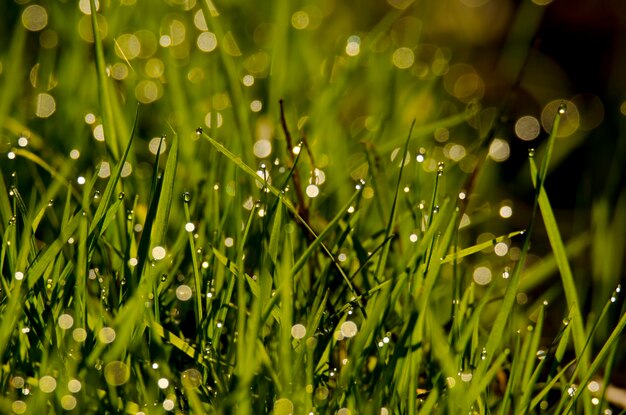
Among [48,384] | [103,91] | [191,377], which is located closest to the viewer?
[48,384]

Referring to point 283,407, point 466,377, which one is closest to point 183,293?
point 283,407

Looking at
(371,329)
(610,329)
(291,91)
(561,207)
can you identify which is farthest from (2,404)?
(561,207)

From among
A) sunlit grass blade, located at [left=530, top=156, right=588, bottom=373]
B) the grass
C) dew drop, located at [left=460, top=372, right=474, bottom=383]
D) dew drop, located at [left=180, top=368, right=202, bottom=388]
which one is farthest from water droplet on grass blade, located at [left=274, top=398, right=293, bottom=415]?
sunlit grass blade, located at [left=530, top=156, right=588, bottom=373]

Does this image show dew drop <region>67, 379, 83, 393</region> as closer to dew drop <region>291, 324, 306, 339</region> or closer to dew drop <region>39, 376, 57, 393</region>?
dew drop <region>39, 376, 57, 393</region>

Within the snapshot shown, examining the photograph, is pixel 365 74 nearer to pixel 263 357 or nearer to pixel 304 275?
pixel 304 275

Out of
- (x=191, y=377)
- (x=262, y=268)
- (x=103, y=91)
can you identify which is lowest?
(x=191, y=377)

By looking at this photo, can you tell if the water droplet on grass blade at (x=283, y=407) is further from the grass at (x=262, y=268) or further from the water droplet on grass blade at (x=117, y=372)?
the water droplet on grass blade at (x=117, y=372)

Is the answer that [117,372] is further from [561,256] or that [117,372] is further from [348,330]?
[561,256]

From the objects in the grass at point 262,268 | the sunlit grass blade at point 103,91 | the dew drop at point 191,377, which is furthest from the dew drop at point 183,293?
the sunlit grass blade at point 103,91
